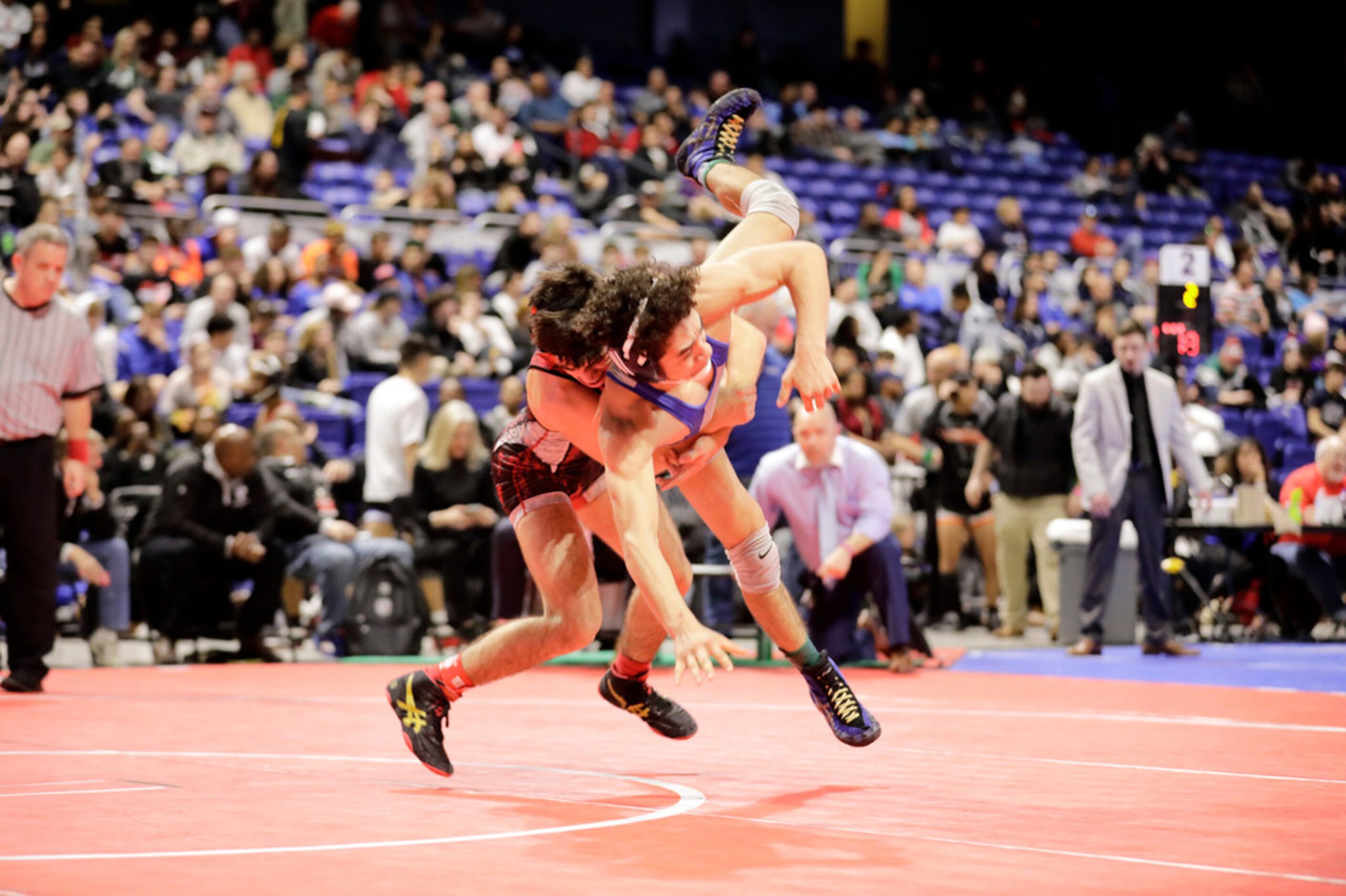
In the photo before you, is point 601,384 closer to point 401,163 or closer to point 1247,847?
point 1247,847

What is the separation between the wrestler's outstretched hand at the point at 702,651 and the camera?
366 cm

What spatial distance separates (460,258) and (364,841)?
11.1 metres

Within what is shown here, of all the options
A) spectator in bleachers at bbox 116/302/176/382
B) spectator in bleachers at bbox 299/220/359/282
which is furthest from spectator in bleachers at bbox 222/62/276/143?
spectator in bleachers at bbox 116/302/176/382

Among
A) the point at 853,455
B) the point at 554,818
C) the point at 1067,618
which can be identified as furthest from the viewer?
the point at 1067,618

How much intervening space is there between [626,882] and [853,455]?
5.23 meters

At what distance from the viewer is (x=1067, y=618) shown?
1028cm

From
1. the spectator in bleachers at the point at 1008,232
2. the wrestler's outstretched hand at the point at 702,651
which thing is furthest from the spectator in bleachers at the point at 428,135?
the wrestler's outstretched hand at the point at 702,651

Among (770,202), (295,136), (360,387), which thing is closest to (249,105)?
(295,136)

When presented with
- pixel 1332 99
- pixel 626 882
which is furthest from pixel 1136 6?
pixel 626 882

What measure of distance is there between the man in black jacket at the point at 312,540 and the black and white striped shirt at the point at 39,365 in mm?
2181

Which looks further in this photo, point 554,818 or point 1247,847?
point 554,818

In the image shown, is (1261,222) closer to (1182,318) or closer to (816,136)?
(816,136)

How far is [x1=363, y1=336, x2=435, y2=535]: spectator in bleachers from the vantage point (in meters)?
9.77

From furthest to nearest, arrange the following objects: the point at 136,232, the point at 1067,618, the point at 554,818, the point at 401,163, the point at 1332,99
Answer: the point at 1332,99 < the point at 401,163 < the point at 136,232 < the point at 1067,618 < the point at 554,818
